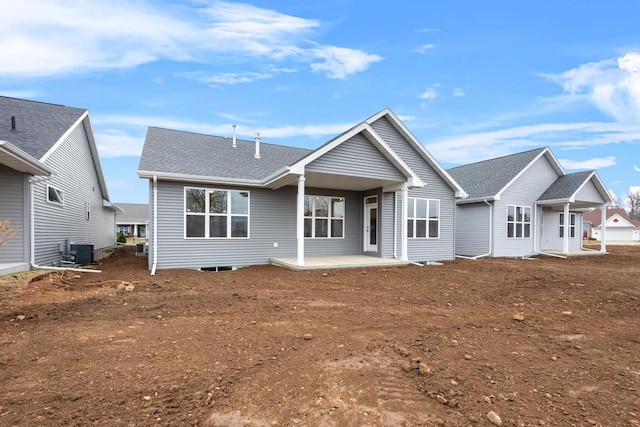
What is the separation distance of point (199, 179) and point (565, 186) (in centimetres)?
1808

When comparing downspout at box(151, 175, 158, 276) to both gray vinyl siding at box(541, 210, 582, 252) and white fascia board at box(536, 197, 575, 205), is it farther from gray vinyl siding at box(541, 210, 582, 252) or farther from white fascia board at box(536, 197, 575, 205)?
gray vinyl siding at box(541, 210, 582, 252)

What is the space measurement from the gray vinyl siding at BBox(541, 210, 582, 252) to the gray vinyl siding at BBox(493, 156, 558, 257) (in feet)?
6.83

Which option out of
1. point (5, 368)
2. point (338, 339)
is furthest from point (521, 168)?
point (5, 368)

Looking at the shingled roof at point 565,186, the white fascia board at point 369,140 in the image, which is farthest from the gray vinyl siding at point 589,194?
the white fascia board at point 369,140

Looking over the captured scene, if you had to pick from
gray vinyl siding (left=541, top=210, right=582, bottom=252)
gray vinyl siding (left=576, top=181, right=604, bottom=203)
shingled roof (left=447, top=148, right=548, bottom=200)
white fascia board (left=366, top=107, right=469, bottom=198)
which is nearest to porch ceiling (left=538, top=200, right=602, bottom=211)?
gray vinyl siding (left=576, top=181, right=604, bottom=203)

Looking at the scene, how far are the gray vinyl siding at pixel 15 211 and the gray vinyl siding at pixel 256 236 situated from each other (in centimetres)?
327

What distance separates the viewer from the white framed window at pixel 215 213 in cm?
1077

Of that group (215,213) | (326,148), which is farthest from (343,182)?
(215,213)

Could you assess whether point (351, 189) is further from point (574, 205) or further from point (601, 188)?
point (601, 188)

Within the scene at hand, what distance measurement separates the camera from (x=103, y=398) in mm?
2762

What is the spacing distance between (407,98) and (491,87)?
4.14 m

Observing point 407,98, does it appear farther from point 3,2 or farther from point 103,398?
point 103,398

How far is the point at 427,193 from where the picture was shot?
13875mm

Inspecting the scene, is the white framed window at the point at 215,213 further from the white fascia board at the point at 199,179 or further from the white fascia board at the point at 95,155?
the white fascia board at the point at 95,155
